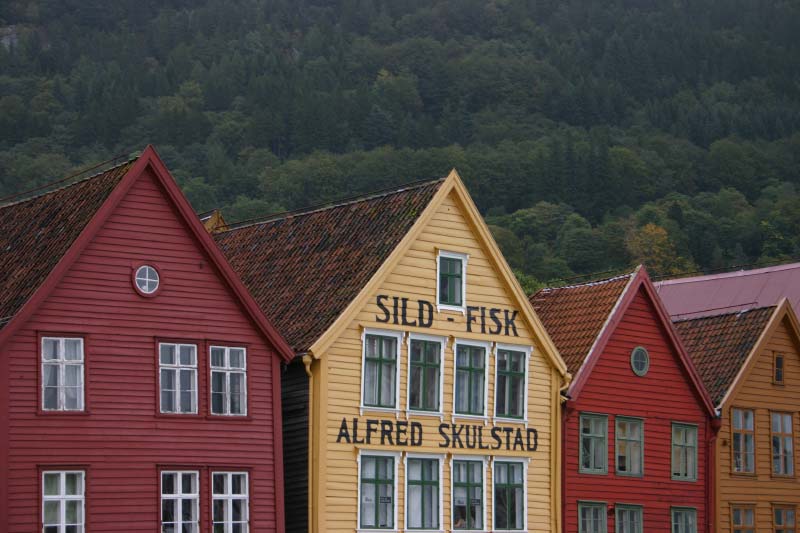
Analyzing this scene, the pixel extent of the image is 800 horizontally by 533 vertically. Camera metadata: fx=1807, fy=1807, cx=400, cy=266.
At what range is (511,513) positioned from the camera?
52.0m

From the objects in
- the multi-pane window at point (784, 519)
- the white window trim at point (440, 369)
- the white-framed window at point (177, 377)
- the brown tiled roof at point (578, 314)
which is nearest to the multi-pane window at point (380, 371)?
the white window trim at point (440, 369)

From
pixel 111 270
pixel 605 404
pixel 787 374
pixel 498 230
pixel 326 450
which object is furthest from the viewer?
pixel 498 230

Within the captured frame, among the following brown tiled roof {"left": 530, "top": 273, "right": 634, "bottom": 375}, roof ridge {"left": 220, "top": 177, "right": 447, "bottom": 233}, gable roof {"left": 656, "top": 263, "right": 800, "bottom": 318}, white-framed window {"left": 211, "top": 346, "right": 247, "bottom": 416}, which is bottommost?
white-framed window {"left": 211, "top": 346, "right": 247, "bottom": 416}

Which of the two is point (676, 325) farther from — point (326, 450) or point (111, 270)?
point (111, 270)

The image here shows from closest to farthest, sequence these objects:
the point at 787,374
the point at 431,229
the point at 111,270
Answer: the point at 111,270, the point at 431,229, the point at 787,374

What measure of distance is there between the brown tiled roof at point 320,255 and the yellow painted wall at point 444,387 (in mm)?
624

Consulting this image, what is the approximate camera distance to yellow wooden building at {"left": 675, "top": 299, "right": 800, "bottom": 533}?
191 feet

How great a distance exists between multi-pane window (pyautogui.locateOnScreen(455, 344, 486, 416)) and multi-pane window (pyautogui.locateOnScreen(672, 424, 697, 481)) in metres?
8.36

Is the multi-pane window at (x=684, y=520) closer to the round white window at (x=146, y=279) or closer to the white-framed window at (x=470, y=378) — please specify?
the white-framed window at (x=470, y=378)

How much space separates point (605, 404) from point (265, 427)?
12870 mm

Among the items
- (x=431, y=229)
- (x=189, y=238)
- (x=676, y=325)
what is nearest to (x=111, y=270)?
(x=189, y=238)

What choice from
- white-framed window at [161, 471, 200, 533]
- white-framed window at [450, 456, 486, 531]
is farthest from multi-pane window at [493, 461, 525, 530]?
white-framed window at [161, 471, 200, 533]

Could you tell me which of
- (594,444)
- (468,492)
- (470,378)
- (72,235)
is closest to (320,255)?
(470,378)

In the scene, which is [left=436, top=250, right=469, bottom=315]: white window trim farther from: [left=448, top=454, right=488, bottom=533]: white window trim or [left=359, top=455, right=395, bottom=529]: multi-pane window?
[left=359, top=455, right=395, bottom=529]: multi-pane window
